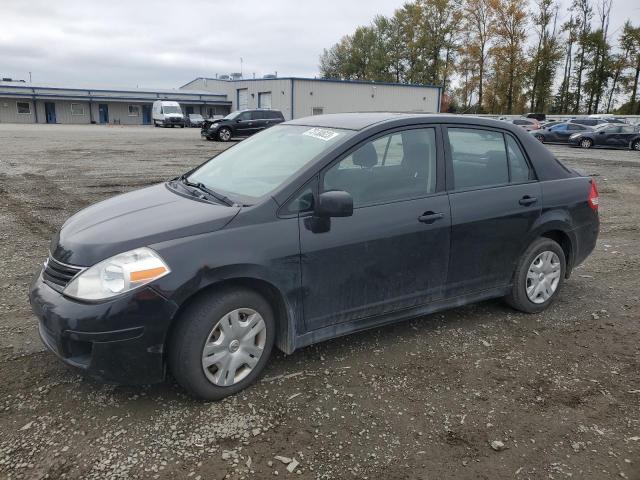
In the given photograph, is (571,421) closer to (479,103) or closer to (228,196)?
(228,196)

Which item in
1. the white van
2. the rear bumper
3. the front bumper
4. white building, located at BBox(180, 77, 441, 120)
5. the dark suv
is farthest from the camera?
the white van

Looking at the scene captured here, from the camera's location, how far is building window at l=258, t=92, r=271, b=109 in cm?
5031

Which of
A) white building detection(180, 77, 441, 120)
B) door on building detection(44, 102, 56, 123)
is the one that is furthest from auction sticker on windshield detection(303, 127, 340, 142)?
door on building detection(44, 102, 56, 123)

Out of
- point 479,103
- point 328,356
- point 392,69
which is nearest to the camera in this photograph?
point 328,356

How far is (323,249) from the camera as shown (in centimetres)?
338

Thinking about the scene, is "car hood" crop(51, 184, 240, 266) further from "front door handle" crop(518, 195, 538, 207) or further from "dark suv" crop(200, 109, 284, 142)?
"dark suv" crop(200, 109, 284, 142)

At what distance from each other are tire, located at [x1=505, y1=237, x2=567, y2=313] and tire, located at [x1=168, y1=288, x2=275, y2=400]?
2311 mm

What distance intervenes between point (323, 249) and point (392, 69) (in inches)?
3042

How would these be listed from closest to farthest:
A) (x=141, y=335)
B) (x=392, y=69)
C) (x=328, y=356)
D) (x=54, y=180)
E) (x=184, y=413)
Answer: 1. (x=141, y=335)
2. (x=184, y=413)
3. (x=328, y=356)
4. (x=54, y=180)
5. (x=392, y=69)

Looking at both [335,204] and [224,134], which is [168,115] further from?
[335,204]

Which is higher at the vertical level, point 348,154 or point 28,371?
point 348,154

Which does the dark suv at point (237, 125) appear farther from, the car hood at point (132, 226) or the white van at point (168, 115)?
the car hood at point (132, 226)

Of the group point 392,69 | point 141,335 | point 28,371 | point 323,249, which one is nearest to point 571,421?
Answer: point 323,249

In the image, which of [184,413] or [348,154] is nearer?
[184,413]
